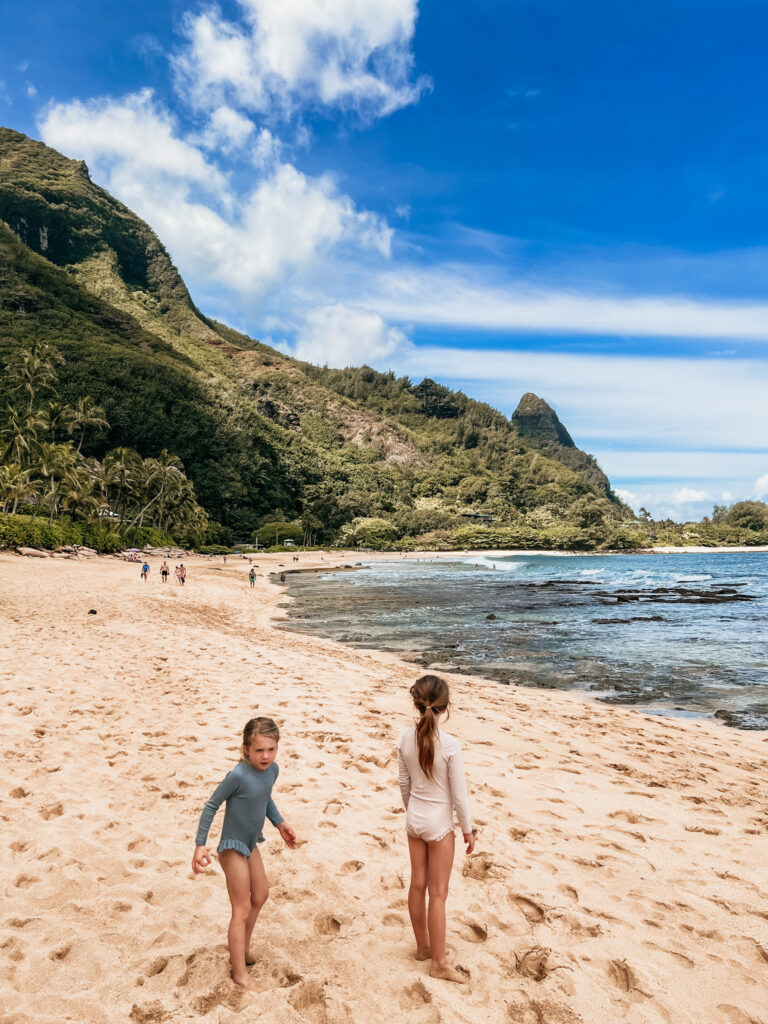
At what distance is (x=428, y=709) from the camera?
9.95ft

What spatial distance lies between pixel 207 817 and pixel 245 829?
0.83 feet

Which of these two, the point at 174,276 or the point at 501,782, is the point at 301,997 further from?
the point at 174,276

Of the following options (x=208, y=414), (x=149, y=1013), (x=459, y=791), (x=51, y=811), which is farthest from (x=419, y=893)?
(x=208, y=414)

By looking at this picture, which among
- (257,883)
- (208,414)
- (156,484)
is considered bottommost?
(257,883)

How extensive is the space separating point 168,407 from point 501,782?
11433 centimetres

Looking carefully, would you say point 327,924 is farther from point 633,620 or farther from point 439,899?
point 633,620

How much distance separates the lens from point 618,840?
4855mm

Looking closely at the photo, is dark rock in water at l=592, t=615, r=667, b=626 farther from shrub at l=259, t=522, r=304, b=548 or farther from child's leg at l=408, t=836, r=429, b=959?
shrub at l=259, t=522, r=304, b=548

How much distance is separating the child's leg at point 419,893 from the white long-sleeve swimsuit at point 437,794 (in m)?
0.09

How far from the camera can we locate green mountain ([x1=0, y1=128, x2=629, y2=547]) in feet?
340

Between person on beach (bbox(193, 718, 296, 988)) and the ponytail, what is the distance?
0.80 metres

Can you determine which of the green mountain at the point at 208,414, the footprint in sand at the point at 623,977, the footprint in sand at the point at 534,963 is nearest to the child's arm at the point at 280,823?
the footprint in sand at the point at 534,963

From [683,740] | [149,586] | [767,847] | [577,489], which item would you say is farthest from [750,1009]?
[577,489]

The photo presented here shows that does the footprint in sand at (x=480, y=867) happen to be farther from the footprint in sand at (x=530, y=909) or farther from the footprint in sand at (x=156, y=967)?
the footprint in sand at (x=156, y=967)
